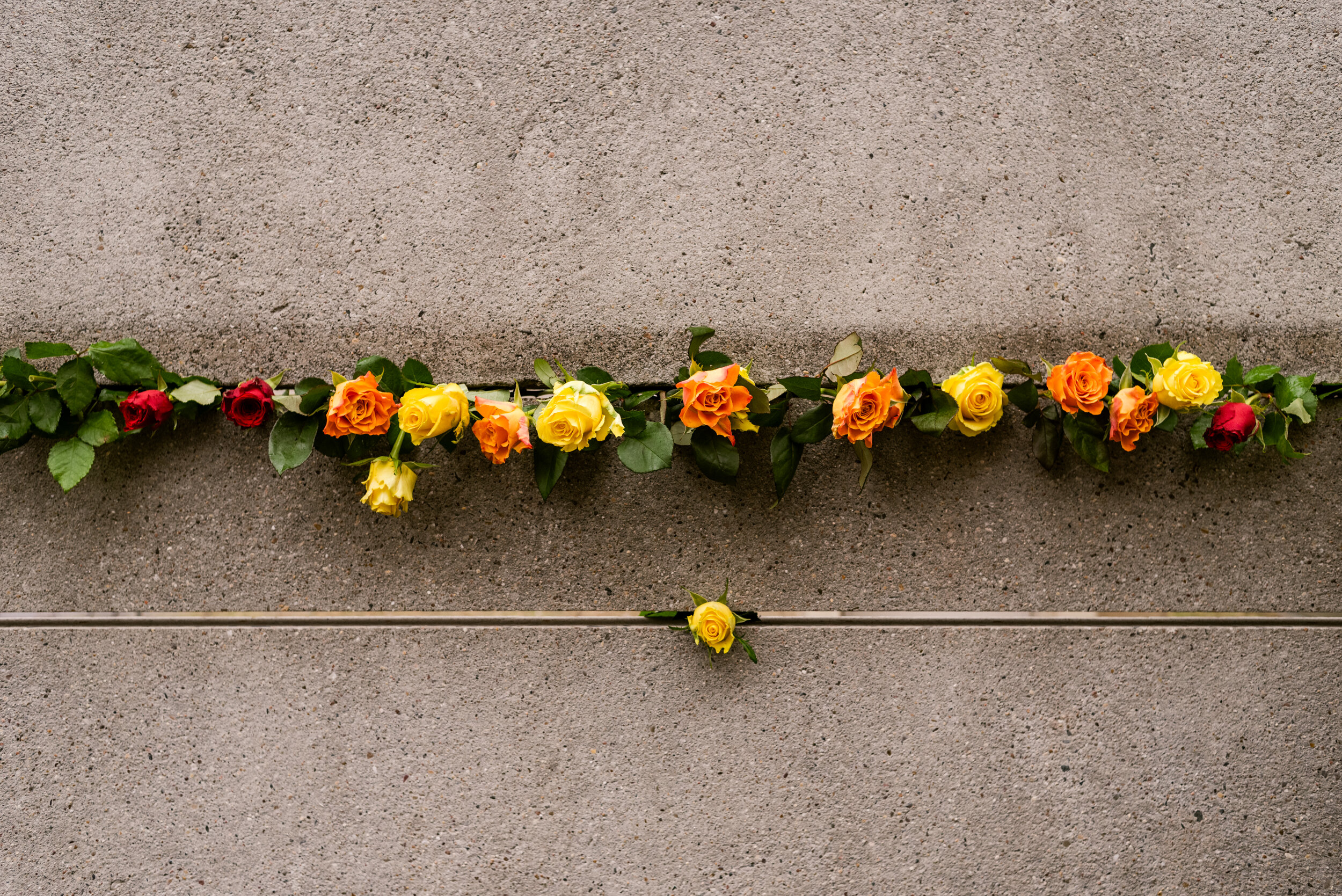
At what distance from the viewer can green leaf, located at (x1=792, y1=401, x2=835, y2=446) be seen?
119 cm

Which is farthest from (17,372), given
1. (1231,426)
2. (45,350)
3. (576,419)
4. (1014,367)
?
(1231,426)

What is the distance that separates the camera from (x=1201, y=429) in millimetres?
1235

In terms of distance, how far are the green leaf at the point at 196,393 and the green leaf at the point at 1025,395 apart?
1412mm

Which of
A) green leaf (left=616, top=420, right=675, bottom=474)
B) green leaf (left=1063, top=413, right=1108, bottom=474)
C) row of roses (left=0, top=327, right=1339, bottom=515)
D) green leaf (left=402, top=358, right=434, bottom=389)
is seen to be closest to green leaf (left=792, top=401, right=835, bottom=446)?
row of roses (left=0, top=327, right=1339, bottom=515)

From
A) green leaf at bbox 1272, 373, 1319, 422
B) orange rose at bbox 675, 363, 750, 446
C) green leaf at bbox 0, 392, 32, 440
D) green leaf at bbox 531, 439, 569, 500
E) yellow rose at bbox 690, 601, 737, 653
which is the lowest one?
yellow rose at bbox 690, 601, 737, 653

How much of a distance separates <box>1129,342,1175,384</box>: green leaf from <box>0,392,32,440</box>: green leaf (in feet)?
6.35

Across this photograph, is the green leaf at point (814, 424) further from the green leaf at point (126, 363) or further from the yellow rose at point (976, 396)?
the green leaf at point (126, 363)

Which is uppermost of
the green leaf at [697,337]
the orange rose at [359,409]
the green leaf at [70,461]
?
the green leaf at [697,337]

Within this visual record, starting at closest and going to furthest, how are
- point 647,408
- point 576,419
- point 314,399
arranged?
point 576,419 < point 314,399 < point 647,408

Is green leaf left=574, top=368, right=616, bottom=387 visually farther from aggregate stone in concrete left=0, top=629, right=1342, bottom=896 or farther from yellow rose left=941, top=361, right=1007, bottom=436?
yellow rose left=941, top=361, right=1007, bottom=436

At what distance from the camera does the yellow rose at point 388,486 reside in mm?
1130

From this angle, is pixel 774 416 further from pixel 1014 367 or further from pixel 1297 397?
pixel 1297 397

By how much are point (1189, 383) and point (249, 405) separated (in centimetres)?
156

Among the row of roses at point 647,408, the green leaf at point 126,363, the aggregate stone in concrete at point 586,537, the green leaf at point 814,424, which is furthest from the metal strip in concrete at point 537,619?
the green leaf at point 126,363
